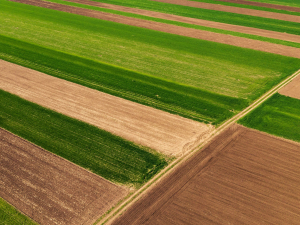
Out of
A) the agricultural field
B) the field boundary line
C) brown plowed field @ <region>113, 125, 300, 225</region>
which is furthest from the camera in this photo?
the agricultural field

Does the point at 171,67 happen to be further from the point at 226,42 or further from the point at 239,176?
the point at 239,176

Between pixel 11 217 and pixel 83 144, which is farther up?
pixel 83 144

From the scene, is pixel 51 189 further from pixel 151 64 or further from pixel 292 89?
pixel 292 89

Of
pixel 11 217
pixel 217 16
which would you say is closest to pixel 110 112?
pixel 11 217

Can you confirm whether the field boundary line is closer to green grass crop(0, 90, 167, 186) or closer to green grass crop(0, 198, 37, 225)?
green grass crop(0, 90, 167, 186)

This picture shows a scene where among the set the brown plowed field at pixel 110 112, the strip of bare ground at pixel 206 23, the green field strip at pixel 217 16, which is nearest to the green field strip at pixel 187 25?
the strip of bare ground at pixel 206 23

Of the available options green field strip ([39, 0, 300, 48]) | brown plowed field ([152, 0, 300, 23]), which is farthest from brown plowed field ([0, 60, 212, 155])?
brown plowed field ([152, 0, 300, 23])
